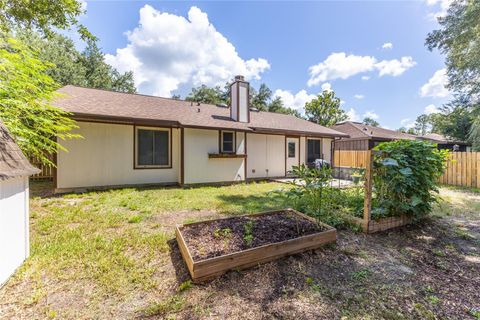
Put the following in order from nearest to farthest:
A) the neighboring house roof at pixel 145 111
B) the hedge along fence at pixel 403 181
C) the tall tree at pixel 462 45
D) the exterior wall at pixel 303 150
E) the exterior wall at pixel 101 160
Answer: the hedge along fence at pixel 403 181 < the exterior wall at pixel 101 160 < the neighboring house roof at pixel 145 111 < the tall tree at pixel 462 45 < the exterior wall at pixel 303 150

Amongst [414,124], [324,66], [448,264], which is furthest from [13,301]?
[414,124]

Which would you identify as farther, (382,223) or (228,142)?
(228,142)

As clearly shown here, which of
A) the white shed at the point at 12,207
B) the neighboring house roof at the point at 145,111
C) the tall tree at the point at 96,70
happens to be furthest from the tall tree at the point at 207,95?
the white shed at the point at 12,207

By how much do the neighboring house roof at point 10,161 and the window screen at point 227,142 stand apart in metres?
6.59

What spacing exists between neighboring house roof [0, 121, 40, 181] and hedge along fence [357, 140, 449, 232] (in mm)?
4868

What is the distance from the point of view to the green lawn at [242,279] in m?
1.86

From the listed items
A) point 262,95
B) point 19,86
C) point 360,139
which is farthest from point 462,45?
point 262,95

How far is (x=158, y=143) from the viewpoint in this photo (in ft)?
26.8

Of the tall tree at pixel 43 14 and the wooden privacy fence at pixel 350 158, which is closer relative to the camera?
the tall tree at pixel 43 14

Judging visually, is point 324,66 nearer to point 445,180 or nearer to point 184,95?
point 445,180

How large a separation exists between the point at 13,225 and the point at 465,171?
13777 millimetres

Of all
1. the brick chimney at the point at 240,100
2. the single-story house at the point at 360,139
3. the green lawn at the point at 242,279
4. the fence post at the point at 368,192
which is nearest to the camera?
the green lawn at the point at 242,279

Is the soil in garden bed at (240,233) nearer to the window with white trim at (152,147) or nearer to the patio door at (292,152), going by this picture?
the window with white trim at (152,147)

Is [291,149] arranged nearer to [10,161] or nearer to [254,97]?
[10,161]
